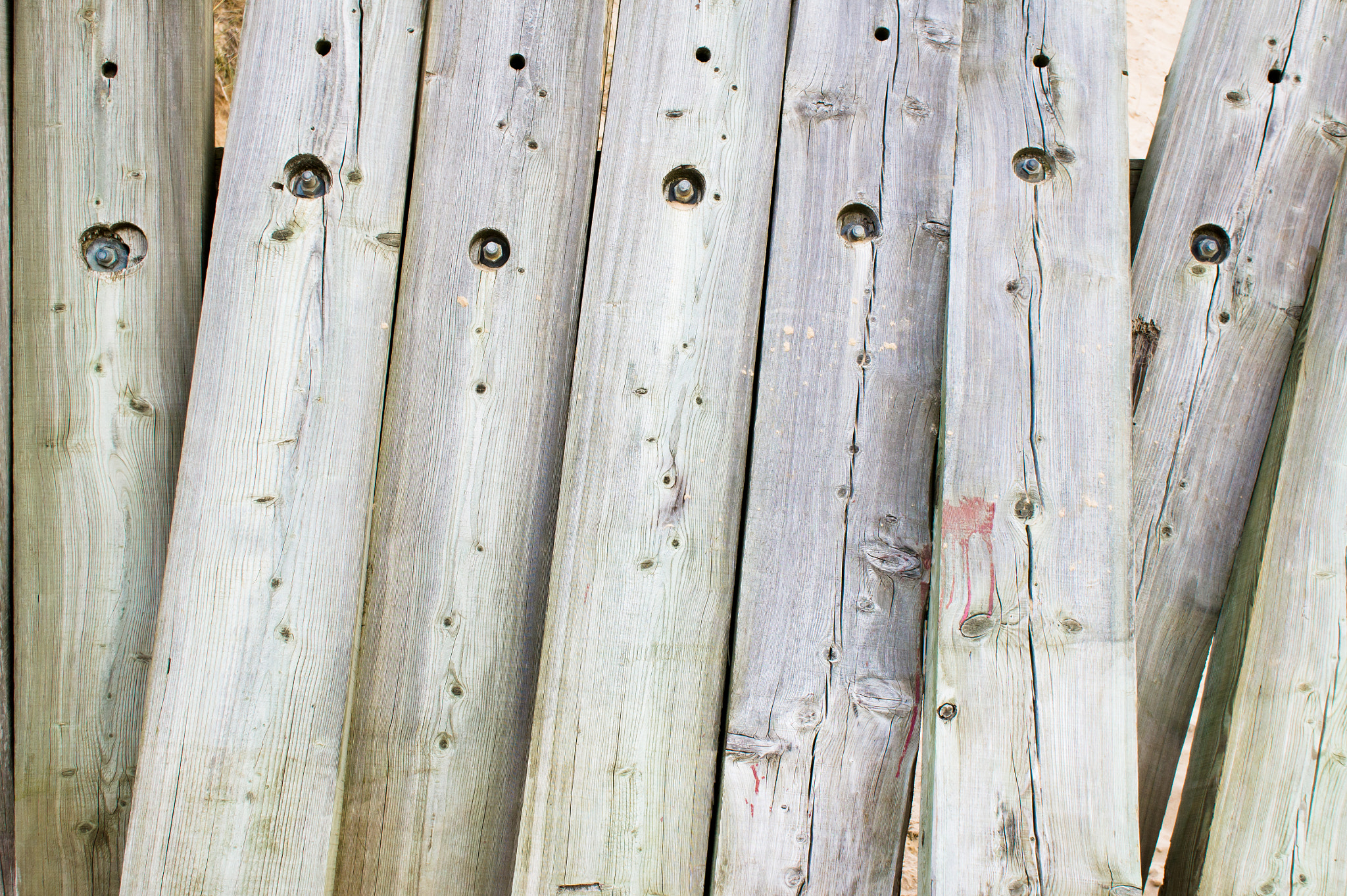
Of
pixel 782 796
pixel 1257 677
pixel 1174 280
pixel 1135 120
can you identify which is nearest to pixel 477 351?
pixel 782 796

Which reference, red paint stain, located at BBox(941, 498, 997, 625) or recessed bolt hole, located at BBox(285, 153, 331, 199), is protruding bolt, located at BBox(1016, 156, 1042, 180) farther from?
recessed bolt hole, located at BBox(285, 153, 331, 199)

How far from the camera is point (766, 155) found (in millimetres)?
1845

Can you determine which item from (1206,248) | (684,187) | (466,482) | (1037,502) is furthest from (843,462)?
(1206,248)

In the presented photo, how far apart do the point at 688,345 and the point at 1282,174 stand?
1.34m

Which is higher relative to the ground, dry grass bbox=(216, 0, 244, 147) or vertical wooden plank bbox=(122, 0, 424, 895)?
dry grass bbox=(216, 0, 244, 147)

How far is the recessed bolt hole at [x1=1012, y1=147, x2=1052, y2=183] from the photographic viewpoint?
1.82 metres

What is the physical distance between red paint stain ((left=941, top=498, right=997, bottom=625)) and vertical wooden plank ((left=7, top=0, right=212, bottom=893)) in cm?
160

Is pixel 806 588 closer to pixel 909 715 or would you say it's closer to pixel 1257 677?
pixel 909 715

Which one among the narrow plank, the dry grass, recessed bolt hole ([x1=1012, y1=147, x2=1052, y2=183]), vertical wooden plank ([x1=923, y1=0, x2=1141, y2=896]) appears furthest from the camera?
the dry grass

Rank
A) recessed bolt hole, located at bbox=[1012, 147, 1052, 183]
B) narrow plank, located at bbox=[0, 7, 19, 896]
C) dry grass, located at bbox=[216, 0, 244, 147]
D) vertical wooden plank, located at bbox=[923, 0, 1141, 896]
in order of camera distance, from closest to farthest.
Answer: vertical wooden plank, located at bbox=[923, 0, 1141, 896] < narrow plank, located at bbox=[0, 7, 19, 896] < recessed bolt hole, located at bbox=[1012, 147, 1052, 183] < dry grass, located at bbox=[216, 0, 244, 147]

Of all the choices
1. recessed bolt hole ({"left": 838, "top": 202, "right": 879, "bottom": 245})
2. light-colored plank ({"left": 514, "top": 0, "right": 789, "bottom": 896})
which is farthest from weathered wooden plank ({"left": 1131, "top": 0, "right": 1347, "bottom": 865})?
light-colored plank ({"left": 514, "top": 0, "right": 789, "bottom": 896})

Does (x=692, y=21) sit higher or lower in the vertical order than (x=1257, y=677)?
higher

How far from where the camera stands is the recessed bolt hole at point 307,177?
69.7 inches

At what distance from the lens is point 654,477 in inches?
68.0
